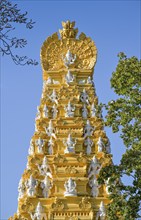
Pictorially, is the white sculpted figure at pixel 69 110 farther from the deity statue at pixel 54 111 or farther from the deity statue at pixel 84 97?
the deity statue at pixel 84 97

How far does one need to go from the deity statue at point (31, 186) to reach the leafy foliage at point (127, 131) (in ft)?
22.8

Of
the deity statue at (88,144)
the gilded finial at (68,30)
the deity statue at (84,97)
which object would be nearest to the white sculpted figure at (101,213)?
the deity statue at (88,144)

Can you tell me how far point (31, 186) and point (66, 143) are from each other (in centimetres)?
287

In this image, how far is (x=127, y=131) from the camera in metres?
13.9

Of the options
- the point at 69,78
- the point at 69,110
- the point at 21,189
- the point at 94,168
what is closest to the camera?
the point at 21,189

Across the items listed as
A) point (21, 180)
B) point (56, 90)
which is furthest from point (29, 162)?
point (56, 90)

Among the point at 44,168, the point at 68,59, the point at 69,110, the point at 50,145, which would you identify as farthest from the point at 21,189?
the point at 68,59

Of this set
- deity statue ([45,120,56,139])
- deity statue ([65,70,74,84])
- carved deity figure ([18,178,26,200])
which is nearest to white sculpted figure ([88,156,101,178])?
deity statue ([45,120,56,139])

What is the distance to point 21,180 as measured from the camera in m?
21.9

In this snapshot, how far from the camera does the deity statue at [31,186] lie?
20891mm

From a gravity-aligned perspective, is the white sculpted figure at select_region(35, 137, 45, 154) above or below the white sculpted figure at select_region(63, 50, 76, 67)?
below

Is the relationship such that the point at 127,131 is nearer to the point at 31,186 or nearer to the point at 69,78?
the point at 31,186

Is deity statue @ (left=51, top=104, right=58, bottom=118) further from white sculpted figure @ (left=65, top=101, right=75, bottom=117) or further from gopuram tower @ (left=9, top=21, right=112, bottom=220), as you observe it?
white sculpted figure @ (left=65, top=101, right=75, bottom=117)

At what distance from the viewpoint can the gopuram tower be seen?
20531 mm
